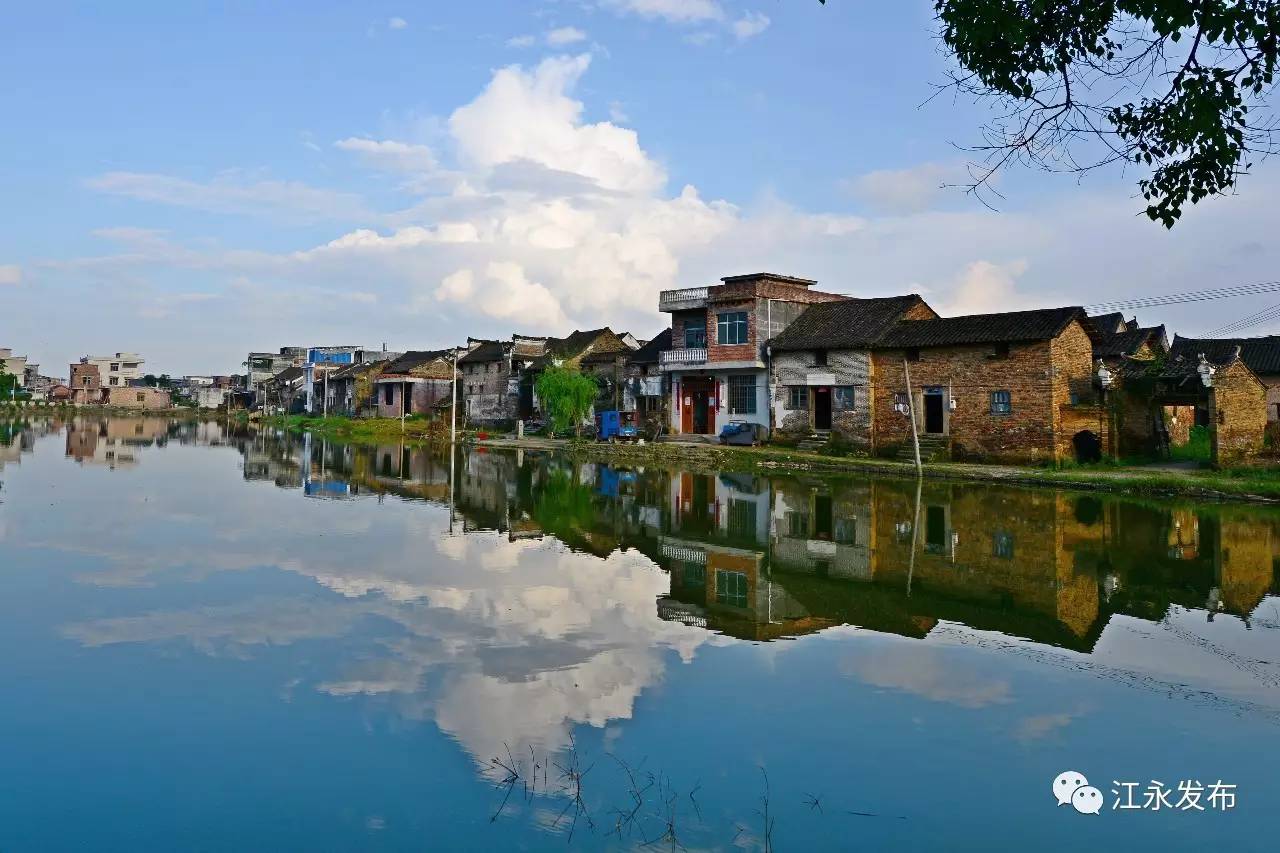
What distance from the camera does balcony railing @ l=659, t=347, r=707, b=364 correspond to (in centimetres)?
3694

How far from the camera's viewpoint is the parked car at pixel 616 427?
39562mm

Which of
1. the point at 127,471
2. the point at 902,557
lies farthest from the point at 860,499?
the point at 127,471

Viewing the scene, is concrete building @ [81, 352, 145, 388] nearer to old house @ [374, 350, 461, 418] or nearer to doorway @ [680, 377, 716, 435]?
old house @ [374, 350, 461, 418]

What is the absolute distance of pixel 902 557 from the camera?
13.3 m

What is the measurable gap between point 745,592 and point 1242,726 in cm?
565

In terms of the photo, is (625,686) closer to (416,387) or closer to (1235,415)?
(1235,415)

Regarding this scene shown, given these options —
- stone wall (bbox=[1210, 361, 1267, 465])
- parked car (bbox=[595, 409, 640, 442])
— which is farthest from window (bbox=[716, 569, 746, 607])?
parked car (bbox=[595, 409, 640, 442])

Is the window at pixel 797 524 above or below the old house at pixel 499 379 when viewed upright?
below

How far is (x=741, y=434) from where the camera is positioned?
35.0 metres

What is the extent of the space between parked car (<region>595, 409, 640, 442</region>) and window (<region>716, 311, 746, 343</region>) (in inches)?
249

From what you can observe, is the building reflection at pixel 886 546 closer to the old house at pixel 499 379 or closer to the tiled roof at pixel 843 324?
the tiled roof at pixel 843 324

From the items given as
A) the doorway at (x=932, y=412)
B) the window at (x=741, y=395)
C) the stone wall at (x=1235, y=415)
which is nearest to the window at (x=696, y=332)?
the window at (x=741, y=395)

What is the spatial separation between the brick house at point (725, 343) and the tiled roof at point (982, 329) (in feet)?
18.0

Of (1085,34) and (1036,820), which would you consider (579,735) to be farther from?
(1085,34)
